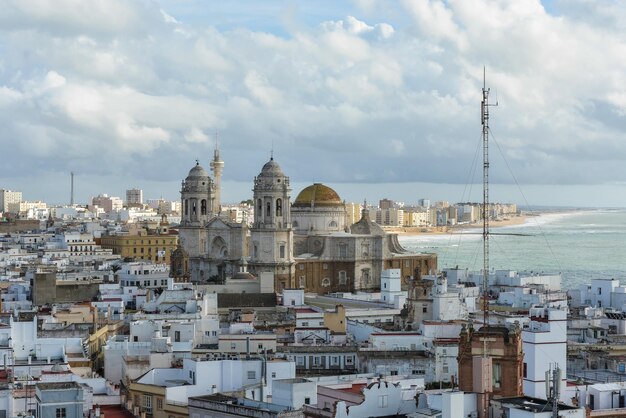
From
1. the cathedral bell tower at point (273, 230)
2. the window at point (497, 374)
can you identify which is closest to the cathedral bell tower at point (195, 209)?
the cathedral bell tower at point (273, 230)

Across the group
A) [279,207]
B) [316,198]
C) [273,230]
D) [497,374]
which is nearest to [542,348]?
[497,374]

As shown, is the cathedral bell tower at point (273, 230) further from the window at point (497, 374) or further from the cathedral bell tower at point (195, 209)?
the window at point (497, 374)

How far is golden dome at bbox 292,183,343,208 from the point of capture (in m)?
73.2

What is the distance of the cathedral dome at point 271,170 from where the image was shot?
65000mm

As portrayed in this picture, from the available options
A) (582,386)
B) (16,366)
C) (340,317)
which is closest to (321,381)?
(582,386)

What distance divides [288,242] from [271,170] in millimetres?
3781

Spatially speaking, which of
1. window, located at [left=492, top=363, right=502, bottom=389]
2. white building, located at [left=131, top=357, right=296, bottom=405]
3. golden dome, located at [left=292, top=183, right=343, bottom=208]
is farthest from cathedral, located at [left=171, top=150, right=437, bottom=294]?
window, located at [left=492, top=363, right=502, bottom=389]

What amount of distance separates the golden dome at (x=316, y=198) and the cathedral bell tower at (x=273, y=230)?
26.9ft

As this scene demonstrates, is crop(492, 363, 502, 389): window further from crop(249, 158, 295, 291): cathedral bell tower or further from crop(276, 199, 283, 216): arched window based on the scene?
crop(276, 199, 283, 216): arched window

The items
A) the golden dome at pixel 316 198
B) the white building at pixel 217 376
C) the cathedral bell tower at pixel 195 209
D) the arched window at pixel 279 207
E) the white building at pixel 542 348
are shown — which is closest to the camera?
the white building at pixel 542 348

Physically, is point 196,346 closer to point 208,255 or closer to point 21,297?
point 21,297

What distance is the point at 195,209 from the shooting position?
237 feet

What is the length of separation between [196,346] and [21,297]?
18.4 metres

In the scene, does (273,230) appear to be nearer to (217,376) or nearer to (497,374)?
(217,376)
